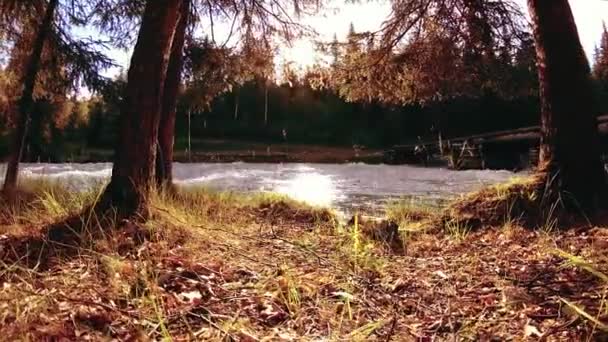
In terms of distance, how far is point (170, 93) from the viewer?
8.40 m

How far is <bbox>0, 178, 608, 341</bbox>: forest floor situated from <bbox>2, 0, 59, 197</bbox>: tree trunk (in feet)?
12.7

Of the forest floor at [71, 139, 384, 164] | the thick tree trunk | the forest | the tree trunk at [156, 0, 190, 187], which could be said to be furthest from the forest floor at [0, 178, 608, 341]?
the forest floor at [71, 139, 384, 164]

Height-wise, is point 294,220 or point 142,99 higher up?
point 142,99

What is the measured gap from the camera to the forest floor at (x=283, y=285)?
2.63 metres

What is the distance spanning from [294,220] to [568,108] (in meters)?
3.70

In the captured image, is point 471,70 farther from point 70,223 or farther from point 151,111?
point 70,223

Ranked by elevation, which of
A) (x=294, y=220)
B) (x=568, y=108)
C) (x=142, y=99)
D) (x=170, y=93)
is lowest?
(x=294, y=220)

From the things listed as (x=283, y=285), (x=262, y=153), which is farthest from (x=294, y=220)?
(x=262, y=153)

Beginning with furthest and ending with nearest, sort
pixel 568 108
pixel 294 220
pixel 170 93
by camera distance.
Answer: pixel 170 93, pixel 294 220, pixel 568 108

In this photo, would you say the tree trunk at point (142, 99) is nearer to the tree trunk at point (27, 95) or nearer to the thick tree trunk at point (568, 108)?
the tree trunk at point (27, 95)

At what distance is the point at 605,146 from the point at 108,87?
12.8m

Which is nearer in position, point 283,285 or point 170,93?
point 283,285

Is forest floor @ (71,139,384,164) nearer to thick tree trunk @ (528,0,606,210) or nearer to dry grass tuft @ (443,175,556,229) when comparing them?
dry grass tuft @ (443,175,556,229)

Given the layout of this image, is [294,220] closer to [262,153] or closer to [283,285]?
[283,285]
